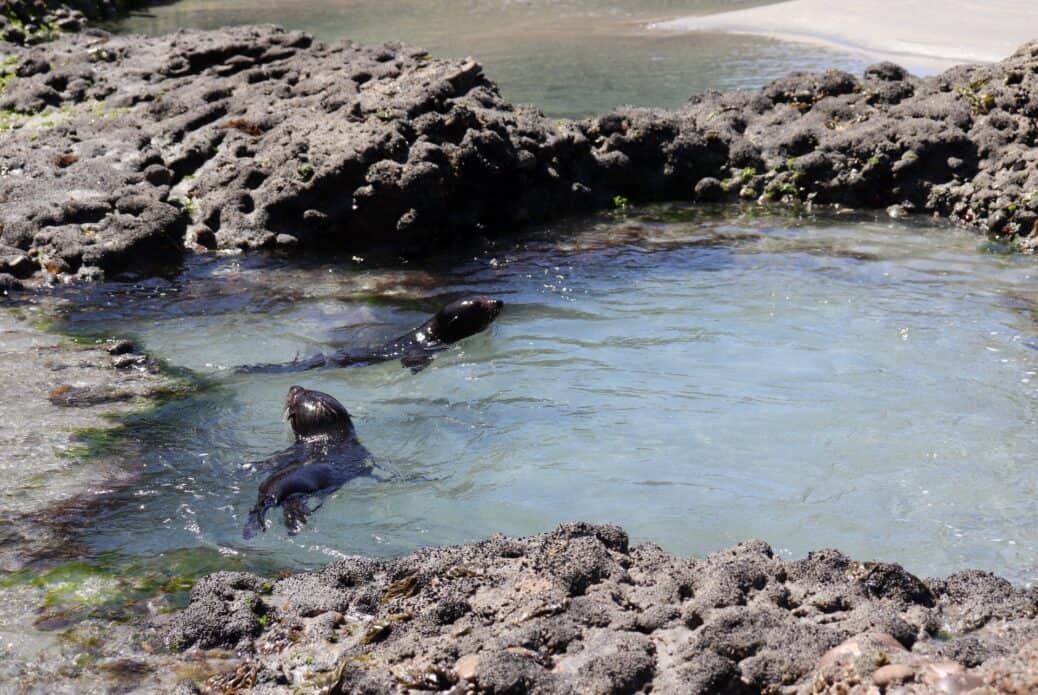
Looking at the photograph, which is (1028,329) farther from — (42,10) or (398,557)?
(42,10)

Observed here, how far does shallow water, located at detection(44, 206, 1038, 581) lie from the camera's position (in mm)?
6840

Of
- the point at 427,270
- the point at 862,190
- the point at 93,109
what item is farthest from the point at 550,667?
the point at 93,109

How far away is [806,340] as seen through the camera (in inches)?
394

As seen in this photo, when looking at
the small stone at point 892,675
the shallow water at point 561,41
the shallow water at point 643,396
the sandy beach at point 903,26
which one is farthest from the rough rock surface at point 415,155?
the sandy beach at point 903,26

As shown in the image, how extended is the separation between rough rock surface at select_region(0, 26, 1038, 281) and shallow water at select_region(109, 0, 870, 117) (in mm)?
5288

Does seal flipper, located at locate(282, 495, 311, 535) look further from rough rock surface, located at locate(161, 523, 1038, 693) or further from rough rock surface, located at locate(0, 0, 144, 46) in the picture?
rough rock surface, located at locate(0, 0, 144, 46)

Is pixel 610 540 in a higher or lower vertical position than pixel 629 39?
lower

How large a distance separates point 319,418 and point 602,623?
3.56 m

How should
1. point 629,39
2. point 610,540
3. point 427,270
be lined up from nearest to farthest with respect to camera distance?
point 610,540 < point 427,270 < point 629,39

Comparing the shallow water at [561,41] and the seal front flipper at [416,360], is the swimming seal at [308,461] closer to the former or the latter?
the seal front flipper at [416,360]

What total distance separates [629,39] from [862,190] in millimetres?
A: 18418

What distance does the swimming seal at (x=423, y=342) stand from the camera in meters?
9.59

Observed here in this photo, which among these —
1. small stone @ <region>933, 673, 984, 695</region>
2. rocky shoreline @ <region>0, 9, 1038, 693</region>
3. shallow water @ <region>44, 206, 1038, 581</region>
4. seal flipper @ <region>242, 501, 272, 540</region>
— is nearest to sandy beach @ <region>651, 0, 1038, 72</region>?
rocky shoreline @ <region>0, 9, 1038, 693</region>

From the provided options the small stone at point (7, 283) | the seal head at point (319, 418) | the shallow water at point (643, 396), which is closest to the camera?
the shallow water at point (643, 396)
